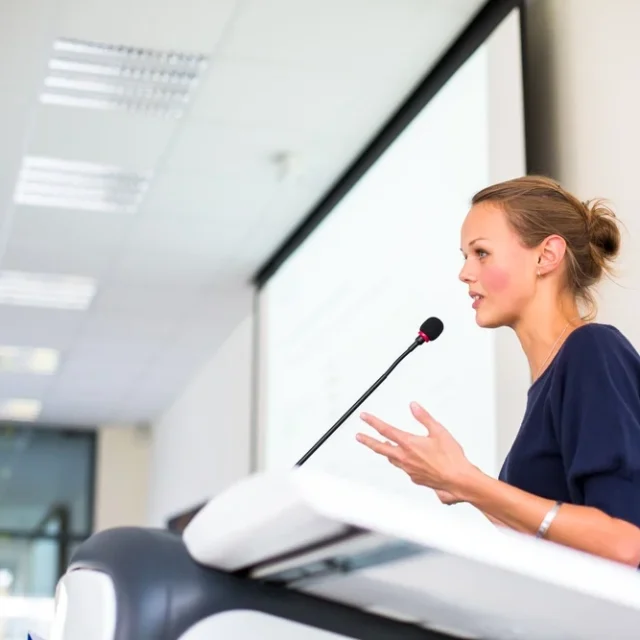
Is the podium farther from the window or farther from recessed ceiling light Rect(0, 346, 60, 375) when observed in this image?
the window

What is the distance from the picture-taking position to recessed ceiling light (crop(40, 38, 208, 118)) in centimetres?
335

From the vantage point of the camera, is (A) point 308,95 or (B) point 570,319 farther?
(A) point 308,95

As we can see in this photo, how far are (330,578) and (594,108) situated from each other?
2227 mm

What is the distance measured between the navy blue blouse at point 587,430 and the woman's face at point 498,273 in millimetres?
93

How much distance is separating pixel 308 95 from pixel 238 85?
235 millimetres

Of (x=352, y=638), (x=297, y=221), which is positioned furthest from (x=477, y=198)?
(x=297, y=221)

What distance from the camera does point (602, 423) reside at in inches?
33.2

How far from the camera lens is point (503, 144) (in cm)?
276

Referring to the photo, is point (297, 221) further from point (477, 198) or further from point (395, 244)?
point (477, 198)

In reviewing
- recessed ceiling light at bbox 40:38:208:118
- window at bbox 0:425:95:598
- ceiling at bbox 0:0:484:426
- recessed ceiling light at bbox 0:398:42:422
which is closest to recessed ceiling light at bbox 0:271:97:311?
ceiling at bbox 0:0:484:426

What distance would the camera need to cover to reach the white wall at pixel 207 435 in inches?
231

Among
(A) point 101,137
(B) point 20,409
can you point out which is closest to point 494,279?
(A) point 101,137

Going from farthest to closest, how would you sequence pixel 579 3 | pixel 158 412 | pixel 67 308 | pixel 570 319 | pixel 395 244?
pixel 158 412 < pixel 67 308 < pixel 395 244 < pixel 579 3 < pixel 570 319

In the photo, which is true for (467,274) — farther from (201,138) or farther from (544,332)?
(201,138)
